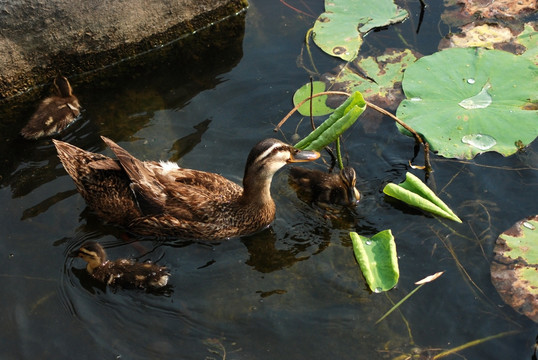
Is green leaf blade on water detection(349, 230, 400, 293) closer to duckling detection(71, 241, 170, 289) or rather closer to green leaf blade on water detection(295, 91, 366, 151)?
green leaf blade on water detection(295, 91, 366, 151)

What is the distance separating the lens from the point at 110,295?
461 cm

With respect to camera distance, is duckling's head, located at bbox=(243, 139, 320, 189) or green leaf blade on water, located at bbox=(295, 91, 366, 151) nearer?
green leaf blade on water, located at bbox=(295, 91, 366, 151)

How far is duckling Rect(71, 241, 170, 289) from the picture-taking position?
4.55 meters

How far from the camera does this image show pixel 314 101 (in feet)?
18.9

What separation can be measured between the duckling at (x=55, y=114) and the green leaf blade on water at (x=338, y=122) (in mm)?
2273

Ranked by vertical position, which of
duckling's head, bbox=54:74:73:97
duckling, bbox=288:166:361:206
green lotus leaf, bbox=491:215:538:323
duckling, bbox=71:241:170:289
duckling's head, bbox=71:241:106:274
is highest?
duckling's head, bbox=54:74:73:97

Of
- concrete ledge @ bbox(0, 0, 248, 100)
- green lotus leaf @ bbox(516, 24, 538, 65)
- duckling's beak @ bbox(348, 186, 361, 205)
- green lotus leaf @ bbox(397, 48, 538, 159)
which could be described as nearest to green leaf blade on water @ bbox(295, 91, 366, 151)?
duckling's beak @ bbox(348, 186, 361, 205)

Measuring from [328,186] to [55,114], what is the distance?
251cm

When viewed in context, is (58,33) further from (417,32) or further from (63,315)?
(417,32)

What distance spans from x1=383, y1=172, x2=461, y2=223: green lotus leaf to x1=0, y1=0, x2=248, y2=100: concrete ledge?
299 centimetres

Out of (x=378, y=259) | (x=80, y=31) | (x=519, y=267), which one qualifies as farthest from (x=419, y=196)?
(x=80, y=31)

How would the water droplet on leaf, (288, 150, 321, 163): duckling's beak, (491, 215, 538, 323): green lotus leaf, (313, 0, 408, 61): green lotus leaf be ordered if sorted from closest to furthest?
(491, 215, 538, 323): green lotus leaf
(288, 150, 321, 163): duckling's beak
the water droplet on leaf
(313, 0, 408, 61): green lotus leaf

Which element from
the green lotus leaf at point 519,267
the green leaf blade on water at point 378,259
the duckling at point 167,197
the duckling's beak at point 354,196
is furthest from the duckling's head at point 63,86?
the green lotus leaf at point 519,267

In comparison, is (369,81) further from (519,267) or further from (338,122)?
(519,267)
